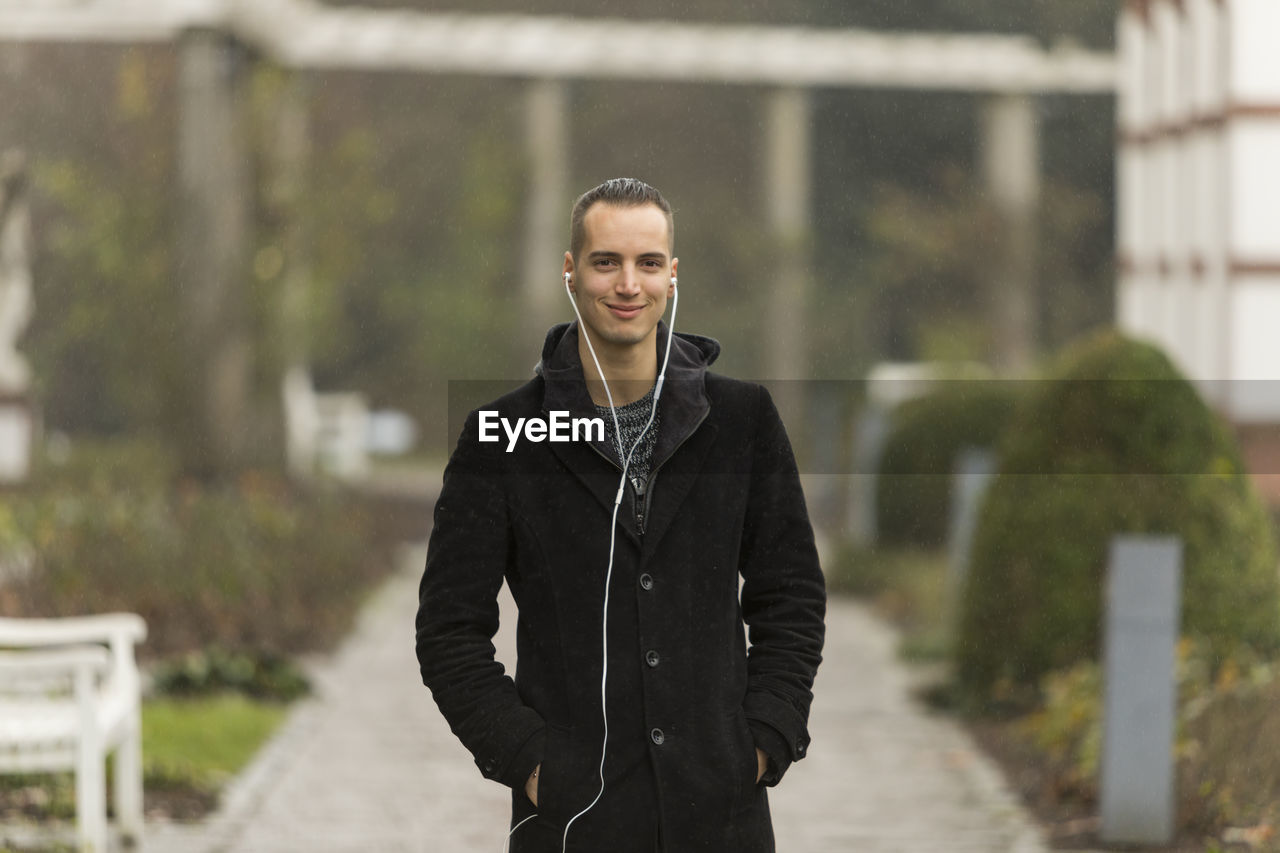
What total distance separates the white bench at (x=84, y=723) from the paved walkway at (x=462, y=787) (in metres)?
0.28

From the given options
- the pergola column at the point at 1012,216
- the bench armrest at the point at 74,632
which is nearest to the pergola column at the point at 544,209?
the pergola column at the point at 1012,216

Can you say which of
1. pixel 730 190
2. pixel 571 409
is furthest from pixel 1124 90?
pixel 730 190

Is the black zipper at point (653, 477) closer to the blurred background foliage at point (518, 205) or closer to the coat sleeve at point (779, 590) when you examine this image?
the coat sleeve at point (779, 590)

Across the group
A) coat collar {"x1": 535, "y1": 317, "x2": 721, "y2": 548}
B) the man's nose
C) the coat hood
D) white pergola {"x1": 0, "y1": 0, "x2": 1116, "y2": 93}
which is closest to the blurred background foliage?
white pergola {"x1": 0, "y1": 0, "x2": 1116, "y2": 93}

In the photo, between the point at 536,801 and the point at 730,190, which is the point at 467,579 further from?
the point at 730,190

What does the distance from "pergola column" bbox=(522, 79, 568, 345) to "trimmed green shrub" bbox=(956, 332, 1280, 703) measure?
7.84m

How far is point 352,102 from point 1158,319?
38.6 feet

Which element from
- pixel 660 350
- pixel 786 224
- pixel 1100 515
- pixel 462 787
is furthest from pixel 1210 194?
pixel 660 350

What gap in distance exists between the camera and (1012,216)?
16906 mm

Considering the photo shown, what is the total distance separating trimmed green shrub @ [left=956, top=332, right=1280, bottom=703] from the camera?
6.64 metres

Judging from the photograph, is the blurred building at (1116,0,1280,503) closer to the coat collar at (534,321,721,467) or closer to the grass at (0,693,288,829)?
the grass at (0,693,288,829)

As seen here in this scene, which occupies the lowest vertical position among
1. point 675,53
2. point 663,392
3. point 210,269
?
point 663,392

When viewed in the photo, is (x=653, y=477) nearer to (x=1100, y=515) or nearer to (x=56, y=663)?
(x=56, y=663)

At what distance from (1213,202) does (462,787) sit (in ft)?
16.0
